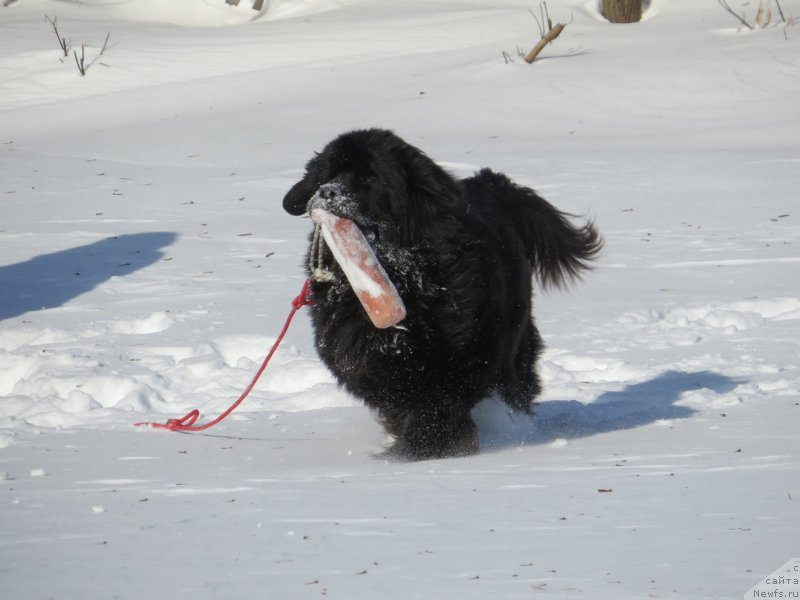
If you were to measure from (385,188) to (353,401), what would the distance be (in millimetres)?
1684

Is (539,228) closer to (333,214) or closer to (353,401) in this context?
(353,401)

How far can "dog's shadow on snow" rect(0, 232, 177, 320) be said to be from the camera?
25.1 feet

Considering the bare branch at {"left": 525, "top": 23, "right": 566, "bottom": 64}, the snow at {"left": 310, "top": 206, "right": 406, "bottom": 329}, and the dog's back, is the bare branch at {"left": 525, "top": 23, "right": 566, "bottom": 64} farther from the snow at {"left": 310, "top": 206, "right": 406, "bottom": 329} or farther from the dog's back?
the snow at {"left": 310, "top": 206, "right": 406, "bottom": 329}

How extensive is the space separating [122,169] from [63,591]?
10475 millimetres

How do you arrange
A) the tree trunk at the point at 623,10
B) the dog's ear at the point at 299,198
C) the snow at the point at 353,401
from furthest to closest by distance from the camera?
the tree trunk at the point at 623,10 → the dog's ear at the point at 299,198 → the snow at the point at 353,401

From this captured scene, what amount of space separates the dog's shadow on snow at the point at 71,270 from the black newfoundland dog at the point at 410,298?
363cm

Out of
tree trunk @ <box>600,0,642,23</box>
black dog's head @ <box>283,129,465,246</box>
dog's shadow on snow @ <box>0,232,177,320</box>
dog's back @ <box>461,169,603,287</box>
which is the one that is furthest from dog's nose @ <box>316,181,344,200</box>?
tree trunk @ <box>600,0,642,23</box>

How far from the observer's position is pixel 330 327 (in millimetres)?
4492

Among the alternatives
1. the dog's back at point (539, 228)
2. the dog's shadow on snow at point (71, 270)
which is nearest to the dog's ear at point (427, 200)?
the dog's back at point (539, 228)

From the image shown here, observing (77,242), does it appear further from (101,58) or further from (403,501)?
(101,58)

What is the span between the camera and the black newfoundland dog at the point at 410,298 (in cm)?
433

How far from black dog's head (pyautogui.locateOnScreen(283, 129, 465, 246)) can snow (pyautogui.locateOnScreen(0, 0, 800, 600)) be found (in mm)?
1003

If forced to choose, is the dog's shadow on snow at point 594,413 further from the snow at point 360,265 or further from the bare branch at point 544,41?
the bare branch at point 544,41

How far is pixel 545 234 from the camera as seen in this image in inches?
224
